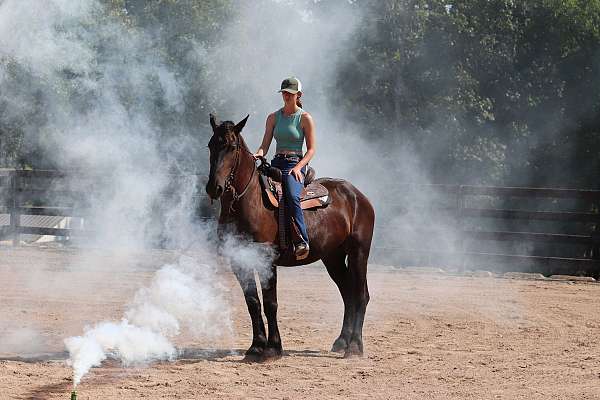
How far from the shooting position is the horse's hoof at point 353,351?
8383 mm

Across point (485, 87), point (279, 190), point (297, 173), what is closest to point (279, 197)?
point (279, 190)

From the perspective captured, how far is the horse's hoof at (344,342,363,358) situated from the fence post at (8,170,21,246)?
12731 mm

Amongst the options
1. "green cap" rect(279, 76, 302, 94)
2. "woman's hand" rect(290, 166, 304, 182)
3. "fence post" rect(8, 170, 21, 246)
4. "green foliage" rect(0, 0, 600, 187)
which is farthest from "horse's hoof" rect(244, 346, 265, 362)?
"green foliage" rect(0, 0, 600, 187)

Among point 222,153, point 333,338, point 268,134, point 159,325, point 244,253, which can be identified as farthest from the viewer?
point 333,338

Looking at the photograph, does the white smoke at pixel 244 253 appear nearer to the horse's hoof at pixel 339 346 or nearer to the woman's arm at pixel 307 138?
the woman's arm at pixel 307 138

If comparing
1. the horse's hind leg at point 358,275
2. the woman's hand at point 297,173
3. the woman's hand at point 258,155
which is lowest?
the horse's hind leg at point 358,275

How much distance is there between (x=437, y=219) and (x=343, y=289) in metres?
9.23

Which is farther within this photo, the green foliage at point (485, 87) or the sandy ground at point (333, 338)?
the green foliage at point (485, 87)

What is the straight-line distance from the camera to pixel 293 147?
328 inches

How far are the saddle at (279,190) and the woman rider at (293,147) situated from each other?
0.32ft

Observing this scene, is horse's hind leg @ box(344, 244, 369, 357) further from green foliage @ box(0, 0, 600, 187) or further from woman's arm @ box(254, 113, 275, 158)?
green foliage @ box(0, 0, 600, 187)

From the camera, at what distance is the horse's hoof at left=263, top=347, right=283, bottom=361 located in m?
8.09

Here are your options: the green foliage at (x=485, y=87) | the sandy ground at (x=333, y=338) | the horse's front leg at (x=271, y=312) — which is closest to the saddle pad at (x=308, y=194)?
the horse's front leg at (x=271, y=312)

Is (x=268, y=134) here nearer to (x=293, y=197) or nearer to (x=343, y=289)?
(x=293, y=197)
